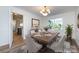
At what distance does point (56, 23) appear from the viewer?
192cm

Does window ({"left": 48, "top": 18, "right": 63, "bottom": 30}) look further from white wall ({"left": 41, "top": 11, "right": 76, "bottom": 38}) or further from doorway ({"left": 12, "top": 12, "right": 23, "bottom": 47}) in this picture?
doorway ({"left": 12, "top": 12, "right": 23, "bottom": 47})

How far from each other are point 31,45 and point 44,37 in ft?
1.04

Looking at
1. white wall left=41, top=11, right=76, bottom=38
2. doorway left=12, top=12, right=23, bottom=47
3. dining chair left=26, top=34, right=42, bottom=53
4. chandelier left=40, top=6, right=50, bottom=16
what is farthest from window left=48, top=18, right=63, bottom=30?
doorway left=12, top=12, right=23, bottom=47

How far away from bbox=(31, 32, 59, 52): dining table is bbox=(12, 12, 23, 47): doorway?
26 centimetres

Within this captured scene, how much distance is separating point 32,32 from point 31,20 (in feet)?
0.83

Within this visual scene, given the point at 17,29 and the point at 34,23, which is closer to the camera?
the point at 17,29

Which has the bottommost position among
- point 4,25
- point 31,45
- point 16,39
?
point 31,45

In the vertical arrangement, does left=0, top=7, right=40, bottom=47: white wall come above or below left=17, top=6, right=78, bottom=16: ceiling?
below

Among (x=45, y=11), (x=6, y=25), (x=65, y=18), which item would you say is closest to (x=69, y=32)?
(x=65, y=18)

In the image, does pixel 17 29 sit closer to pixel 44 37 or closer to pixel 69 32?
pixel 44 37

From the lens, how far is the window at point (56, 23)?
1886 mm

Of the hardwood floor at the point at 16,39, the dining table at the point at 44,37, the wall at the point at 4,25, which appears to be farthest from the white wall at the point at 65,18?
the wall at the point at 4,25

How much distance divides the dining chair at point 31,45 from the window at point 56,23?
46cm

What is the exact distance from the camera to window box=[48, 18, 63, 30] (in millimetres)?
1886
